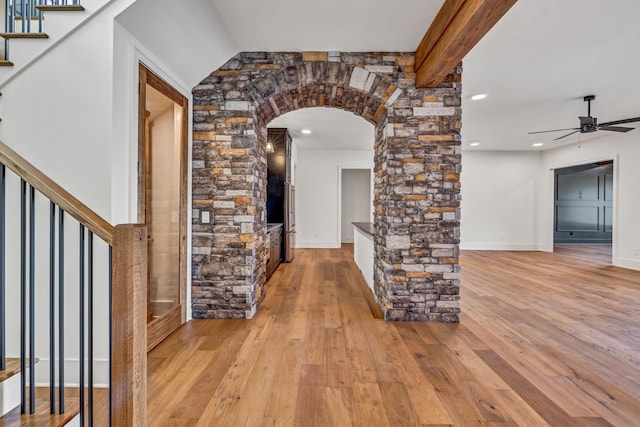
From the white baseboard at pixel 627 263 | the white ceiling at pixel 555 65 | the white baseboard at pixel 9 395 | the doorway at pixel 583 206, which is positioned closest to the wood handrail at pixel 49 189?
the white baseboard at pixel 9 395

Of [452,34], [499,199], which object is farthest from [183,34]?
[499,199]

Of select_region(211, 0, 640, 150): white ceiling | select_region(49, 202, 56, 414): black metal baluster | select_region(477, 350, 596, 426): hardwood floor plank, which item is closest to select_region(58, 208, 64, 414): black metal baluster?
select_region(49, 202, 56, 414): black metal baluster

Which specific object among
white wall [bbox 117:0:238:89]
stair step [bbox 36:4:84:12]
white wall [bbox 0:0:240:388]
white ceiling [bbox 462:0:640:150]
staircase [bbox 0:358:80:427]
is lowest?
staircase [bbox 0:358:80:427]

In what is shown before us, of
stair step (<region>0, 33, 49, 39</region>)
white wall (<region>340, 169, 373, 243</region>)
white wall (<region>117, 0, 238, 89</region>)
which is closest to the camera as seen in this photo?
stair step (<region>0, 33, 49, 39</region>)

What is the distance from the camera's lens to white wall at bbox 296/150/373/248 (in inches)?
311

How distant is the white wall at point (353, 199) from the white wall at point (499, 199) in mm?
2749

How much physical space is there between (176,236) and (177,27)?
1749 mm

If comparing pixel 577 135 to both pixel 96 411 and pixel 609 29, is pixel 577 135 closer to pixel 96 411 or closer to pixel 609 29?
pixel 609 29

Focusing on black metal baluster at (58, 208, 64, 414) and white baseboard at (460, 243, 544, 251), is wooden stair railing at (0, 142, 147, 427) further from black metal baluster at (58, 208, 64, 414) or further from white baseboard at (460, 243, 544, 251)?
white baseboard at (460, 243, 544, 251)

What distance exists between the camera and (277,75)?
304 centimetres

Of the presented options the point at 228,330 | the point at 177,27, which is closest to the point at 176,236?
the point at 228,330

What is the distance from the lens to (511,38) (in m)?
2.72

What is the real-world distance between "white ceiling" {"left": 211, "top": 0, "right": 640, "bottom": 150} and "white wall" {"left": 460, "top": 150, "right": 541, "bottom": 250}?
3.71 meters

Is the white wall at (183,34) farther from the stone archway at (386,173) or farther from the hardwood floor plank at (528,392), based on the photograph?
the hardwood floor plank at (528,392)
